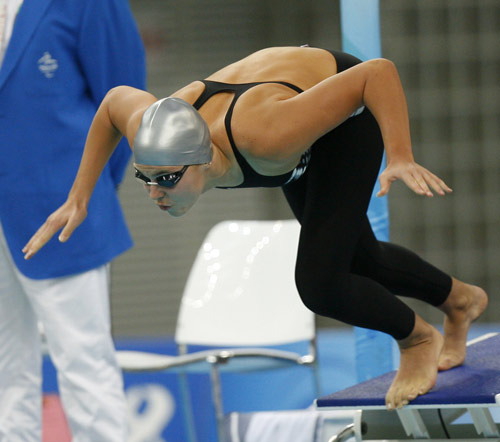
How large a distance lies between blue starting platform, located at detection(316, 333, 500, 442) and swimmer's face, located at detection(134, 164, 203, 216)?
63cm

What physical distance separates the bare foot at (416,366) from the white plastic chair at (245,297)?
1.04 metres

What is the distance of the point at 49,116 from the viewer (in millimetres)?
2588

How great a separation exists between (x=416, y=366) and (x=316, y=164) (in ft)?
1.82

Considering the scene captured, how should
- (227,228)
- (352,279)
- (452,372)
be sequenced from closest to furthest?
(352,279) < (452,372) < (227,228)

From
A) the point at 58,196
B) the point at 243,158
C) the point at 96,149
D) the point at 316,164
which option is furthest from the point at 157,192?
the point at 58,196

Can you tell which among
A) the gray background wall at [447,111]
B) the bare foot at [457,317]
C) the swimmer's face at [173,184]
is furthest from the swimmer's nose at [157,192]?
the gray background wall at [447,111]

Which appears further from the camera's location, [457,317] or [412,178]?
[457,317]

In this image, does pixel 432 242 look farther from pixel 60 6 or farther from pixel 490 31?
pixel 60 6

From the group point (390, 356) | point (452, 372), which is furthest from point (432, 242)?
point (452, 372)

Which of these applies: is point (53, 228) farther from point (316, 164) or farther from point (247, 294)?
point (247, 294)

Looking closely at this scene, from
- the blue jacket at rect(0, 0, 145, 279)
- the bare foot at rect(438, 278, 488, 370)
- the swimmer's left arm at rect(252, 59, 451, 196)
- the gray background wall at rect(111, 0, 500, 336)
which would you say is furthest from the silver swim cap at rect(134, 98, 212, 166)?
the gray background wall at rect(111, 0, 500, 336)

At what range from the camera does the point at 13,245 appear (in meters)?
2.60

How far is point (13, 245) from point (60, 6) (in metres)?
0.66

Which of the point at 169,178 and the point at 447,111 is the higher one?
the point at 169,178
